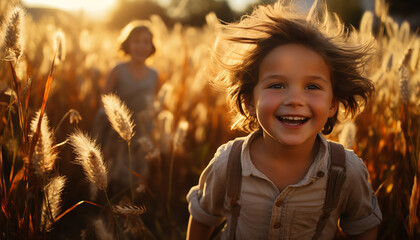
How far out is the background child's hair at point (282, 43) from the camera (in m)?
1.36

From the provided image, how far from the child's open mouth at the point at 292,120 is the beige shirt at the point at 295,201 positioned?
0.65 ft

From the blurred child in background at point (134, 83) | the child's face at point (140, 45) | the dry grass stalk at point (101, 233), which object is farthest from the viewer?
the child's face at point (140, 45)

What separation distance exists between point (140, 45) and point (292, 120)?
2.31 meters

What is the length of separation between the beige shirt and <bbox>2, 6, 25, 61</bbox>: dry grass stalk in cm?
79

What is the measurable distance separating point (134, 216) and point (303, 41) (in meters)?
0.85

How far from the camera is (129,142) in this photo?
50.8 inches

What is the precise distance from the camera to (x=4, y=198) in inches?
47.5

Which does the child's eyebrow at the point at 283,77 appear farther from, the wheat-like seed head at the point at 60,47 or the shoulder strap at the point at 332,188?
the wheat-like seed head at the point at 60,47

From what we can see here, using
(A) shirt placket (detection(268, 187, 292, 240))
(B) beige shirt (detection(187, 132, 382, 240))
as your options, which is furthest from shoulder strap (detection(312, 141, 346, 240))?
(A) shirt placket (detection(268, 187, 292, 240))

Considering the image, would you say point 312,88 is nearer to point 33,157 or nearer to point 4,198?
point 33,157

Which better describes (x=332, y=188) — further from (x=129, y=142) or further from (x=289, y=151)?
(x=129, y=142)

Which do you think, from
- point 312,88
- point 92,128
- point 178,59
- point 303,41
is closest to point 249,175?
point 312,88

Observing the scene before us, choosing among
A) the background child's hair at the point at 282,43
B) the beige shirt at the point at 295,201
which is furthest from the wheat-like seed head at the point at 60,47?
the beige shirt at the point at 295,201

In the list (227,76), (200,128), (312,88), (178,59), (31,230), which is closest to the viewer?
(31,230)
